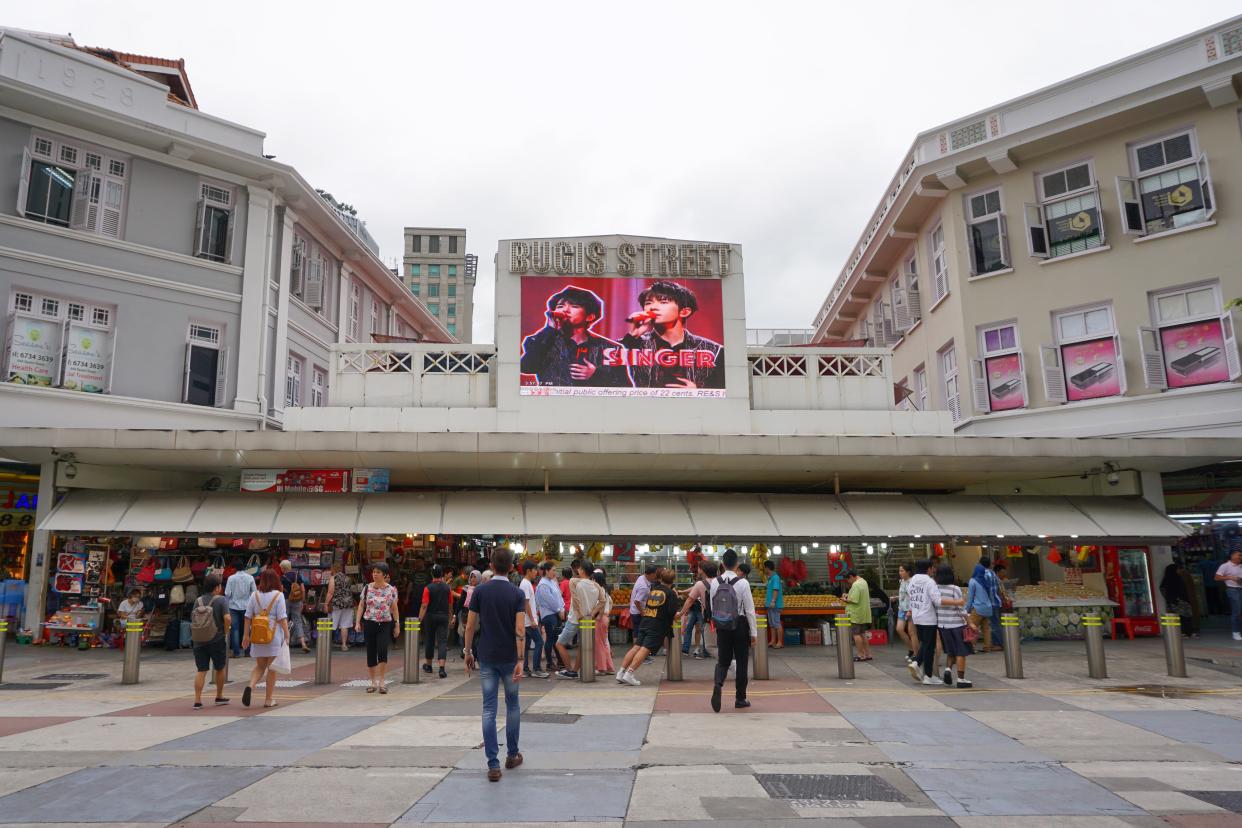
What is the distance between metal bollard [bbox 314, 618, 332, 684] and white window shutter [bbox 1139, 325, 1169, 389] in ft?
59.3

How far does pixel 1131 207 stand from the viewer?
731 inches

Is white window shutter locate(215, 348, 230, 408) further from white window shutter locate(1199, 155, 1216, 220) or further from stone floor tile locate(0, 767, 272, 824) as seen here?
white window shutter locate(1199, 155, 1216, 220)

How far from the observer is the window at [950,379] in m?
22.2

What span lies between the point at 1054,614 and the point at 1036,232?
31.9 ft

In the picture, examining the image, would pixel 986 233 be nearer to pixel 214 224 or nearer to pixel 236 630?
pixel 236 630

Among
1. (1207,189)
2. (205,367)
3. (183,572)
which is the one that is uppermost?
(1207,189)

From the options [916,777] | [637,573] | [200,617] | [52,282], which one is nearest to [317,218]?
[52,282]

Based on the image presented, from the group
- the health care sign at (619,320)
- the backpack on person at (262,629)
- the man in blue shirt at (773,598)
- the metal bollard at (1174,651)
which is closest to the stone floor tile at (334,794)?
the backpack on person at (262,629)

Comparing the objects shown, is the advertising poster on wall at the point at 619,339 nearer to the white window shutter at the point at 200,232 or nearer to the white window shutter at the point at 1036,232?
the white window shutter at the point at 1036,232

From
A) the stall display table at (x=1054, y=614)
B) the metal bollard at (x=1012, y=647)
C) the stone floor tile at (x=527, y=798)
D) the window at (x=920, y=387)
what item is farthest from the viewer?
the window at (x=920, y=387)

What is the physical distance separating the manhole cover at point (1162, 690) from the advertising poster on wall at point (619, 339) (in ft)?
30.2

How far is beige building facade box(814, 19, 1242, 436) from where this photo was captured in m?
17.6

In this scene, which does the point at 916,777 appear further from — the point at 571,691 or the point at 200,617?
the point at 200,617

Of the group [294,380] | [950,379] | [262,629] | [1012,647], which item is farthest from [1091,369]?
[294,380]
